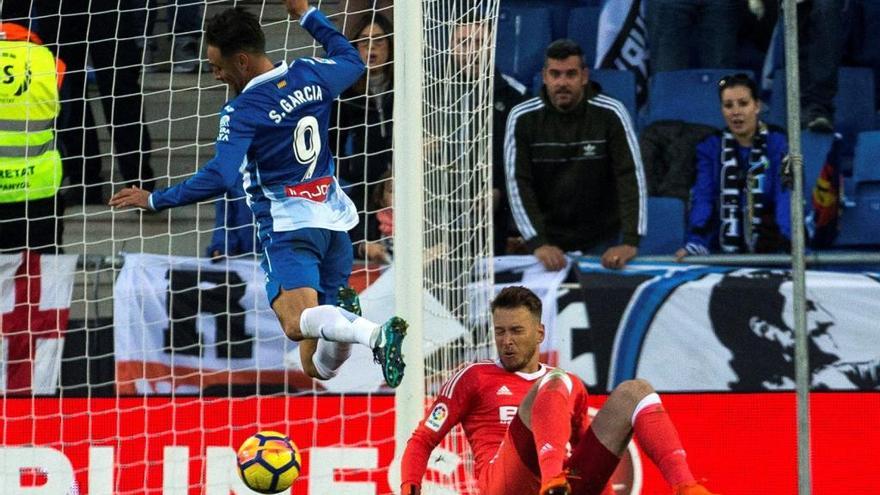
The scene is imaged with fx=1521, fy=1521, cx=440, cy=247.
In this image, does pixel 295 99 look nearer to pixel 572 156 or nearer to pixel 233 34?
pixel 233 34

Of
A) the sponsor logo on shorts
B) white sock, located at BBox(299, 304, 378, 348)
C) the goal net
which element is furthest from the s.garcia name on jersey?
the goal net

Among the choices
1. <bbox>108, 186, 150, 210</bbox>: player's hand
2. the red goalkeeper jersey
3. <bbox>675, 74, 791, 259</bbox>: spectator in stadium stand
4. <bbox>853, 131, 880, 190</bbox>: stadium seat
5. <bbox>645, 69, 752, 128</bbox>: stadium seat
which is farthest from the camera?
<bbox>645, 69, 752, 128</bbox>: stadium seat

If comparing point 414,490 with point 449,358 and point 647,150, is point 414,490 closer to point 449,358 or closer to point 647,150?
point 449,358

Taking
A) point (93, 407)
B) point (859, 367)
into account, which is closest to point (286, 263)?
point (93, 407)

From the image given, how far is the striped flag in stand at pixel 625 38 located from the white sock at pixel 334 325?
3.86 meters

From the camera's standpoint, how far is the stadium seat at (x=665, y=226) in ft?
Answer: 27.3

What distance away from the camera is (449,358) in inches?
281

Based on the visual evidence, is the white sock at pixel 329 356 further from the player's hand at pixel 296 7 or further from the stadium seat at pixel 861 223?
the stadium seat at pixel 861 223

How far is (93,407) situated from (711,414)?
3.05m

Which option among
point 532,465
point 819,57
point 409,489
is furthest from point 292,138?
point 819,57

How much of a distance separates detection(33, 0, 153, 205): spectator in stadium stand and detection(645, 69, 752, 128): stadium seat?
289 cm

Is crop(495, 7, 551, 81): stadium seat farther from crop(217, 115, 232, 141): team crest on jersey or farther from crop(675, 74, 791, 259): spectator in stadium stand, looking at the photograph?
crop(217, 115, 232, 141): team crest on jersey

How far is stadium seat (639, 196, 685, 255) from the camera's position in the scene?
8.31 meters

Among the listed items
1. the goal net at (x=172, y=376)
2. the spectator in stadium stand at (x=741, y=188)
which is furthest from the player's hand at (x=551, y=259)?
the spectator in stadium stand at (x=741, y=188)
